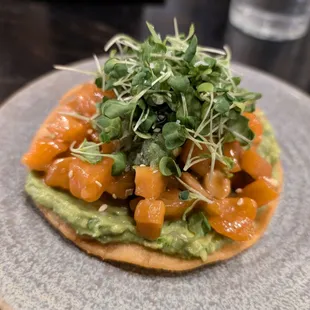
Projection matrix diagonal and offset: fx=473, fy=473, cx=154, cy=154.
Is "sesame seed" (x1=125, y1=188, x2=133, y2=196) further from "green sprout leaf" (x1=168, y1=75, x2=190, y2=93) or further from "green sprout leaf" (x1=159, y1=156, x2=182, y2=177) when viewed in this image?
"green sprout leaf" (x1=168, y1=75, x2=190, y2=93)

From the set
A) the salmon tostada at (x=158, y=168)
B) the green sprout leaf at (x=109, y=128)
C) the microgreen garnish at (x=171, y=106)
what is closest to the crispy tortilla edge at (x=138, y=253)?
the salmon tostada at (x=158, y=168)

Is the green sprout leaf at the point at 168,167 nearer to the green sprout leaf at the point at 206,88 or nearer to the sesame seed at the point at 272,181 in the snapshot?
the green sprout leaf at the point at 206,88

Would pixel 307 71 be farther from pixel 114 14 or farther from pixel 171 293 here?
pixel 171 293

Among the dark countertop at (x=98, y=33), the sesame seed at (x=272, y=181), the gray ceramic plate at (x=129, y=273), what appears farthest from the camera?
the dark countertop at (x=98, y=33)

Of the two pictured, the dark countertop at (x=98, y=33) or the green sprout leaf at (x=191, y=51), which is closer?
the green sprout leaf at (x=191, y=51)

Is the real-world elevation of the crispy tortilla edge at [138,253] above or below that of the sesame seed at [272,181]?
below

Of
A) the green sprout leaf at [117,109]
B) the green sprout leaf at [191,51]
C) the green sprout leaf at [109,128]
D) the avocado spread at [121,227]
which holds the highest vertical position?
the green sprout leaf at [191,51]

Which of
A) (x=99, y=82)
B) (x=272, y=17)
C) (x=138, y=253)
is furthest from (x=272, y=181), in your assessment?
(x=272, y=17)

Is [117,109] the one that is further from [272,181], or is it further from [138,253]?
[272,181]
